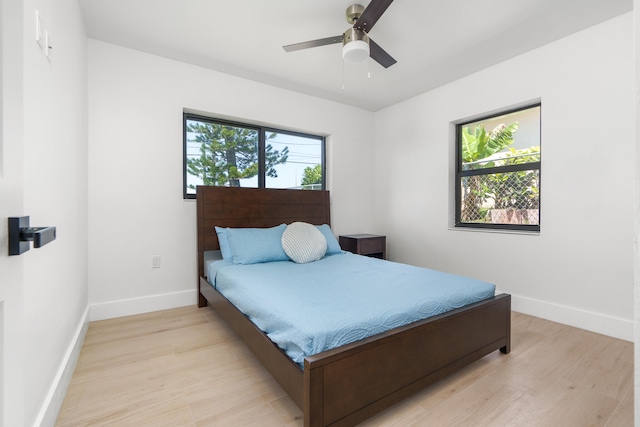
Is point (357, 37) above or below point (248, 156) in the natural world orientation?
above

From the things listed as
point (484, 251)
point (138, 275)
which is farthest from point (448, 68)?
point (138, 275)

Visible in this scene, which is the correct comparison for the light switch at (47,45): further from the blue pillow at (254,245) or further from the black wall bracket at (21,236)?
Answer: the blue pillow at (254,245)

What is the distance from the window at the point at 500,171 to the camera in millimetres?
2971

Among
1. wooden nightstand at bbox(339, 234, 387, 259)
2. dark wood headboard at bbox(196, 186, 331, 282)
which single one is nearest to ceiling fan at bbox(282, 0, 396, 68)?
dark wood headboard at bbox(196, 186, 331, 282)

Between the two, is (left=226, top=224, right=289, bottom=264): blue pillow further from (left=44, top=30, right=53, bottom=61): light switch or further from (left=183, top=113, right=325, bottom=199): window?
(left=44, top=30, right=53, bottom=61): light switch

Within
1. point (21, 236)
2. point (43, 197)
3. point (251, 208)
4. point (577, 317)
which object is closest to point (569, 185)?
point (577, 317)

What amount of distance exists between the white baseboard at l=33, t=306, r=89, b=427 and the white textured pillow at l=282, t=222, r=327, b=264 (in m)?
1.68

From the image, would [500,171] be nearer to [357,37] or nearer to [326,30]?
[357,37]

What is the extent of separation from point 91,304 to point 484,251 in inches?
154

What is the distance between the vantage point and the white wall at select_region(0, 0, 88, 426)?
63 centimetres

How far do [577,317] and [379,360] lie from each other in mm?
2285

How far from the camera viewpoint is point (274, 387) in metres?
1.68

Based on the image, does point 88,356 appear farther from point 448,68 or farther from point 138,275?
point 448,68

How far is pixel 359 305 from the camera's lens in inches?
63.4
